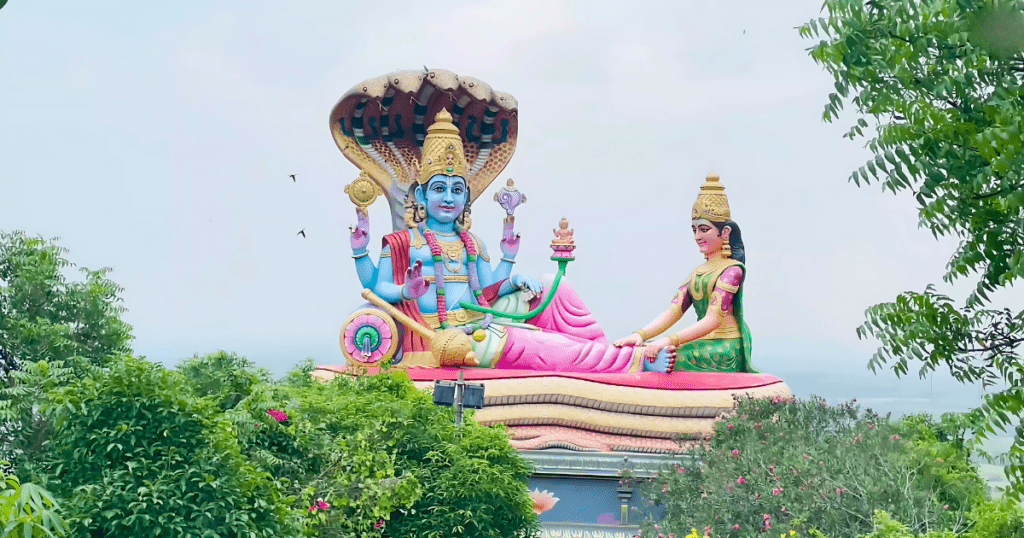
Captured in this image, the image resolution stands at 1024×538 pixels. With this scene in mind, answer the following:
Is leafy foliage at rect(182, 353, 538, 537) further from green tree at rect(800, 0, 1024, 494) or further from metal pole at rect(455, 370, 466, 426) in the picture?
green tree at rect(800, 0, 1024, 494)

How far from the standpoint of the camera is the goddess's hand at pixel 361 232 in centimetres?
2258

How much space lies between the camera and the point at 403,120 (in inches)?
939

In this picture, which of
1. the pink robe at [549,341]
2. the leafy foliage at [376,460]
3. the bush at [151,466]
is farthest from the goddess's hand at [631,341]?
the bush at [151,466]

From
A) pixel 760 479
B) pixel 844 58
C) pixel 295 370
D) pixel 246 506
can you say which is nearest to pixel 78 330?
pixel 295 370

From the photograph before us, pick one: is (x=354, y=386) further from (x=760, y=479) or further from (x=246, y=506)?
(x=246, y=506)

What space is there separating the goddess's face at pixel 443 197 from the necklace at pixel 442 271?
314 millimetres

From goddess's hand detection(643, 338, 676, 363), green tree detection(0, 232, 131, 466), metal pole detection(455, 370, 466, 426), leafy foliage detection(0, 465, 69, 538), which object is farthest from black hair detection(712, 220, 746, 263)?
leafy foliage detection(0, 465, 69, 538)

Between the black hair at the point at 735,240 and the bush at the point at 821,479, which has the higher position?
the black hair at the point at 735,240

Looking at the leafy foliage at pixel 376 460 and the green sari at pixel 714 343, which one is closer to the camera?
the leafy foliage at pixel 376 460

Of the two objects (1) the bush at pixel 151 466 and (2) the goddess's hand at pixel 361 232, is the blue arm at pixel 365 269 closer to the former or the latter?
(2) the goddess's hand at pixel 361 232

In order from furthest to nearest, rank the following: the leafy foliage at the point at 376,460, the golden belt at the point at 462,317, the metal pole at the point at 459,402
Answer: the golden belt at the point at 462,317
the metal pole at the point at 459,402
the leafy foliage at the point at 376,460

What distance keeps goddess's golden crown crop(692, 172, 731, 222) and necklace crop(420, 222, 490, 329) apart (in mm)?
3597

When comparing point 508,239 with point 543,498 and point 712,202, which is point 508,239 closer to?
point 712,202

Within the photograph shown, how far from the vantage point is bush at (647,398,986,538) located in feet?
53.3
